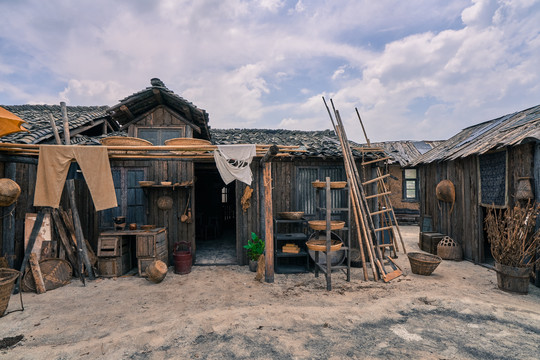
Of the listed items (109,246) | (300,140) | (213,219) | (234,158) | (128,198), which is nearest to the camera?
(234,158)

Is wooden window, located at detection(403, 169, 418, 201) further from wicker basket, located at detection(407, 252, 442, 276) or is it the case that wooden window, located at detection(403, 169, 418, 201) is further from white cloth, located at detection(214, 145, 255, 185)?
white cloth, located at detection(214, 145, 255, 185)

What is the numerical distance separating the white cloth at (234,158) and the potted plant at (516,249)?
5.55 meters

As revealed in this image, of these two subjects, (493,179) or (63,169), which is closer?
(63,169)

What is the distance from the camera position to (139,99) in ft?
24.5

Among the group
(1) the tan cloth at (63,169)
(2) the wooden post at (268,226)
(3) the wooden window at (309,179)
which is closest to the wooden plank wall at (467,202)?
(3) the wooden window at (309,179)

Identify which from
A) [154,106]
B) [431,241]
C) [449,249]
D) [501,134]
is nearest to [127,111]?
[154,106]

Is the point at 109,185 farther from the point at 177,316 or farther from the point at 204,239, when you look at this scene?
the point at 204,239

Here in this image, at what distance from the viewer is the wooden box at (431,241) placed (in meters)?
8.70

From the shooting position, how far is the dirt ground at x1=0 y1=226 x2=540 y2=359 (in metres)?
3.52

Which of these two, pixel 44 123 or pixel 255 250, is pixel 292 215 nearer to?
pixel 255 250

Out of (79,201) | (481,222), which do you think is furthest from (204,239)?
(481,222)

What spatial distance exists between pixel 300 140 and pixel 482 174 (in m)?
5.62

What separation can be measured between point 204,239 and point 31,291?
6.35 meters

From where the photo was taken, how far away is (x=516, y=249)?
5398 mm
